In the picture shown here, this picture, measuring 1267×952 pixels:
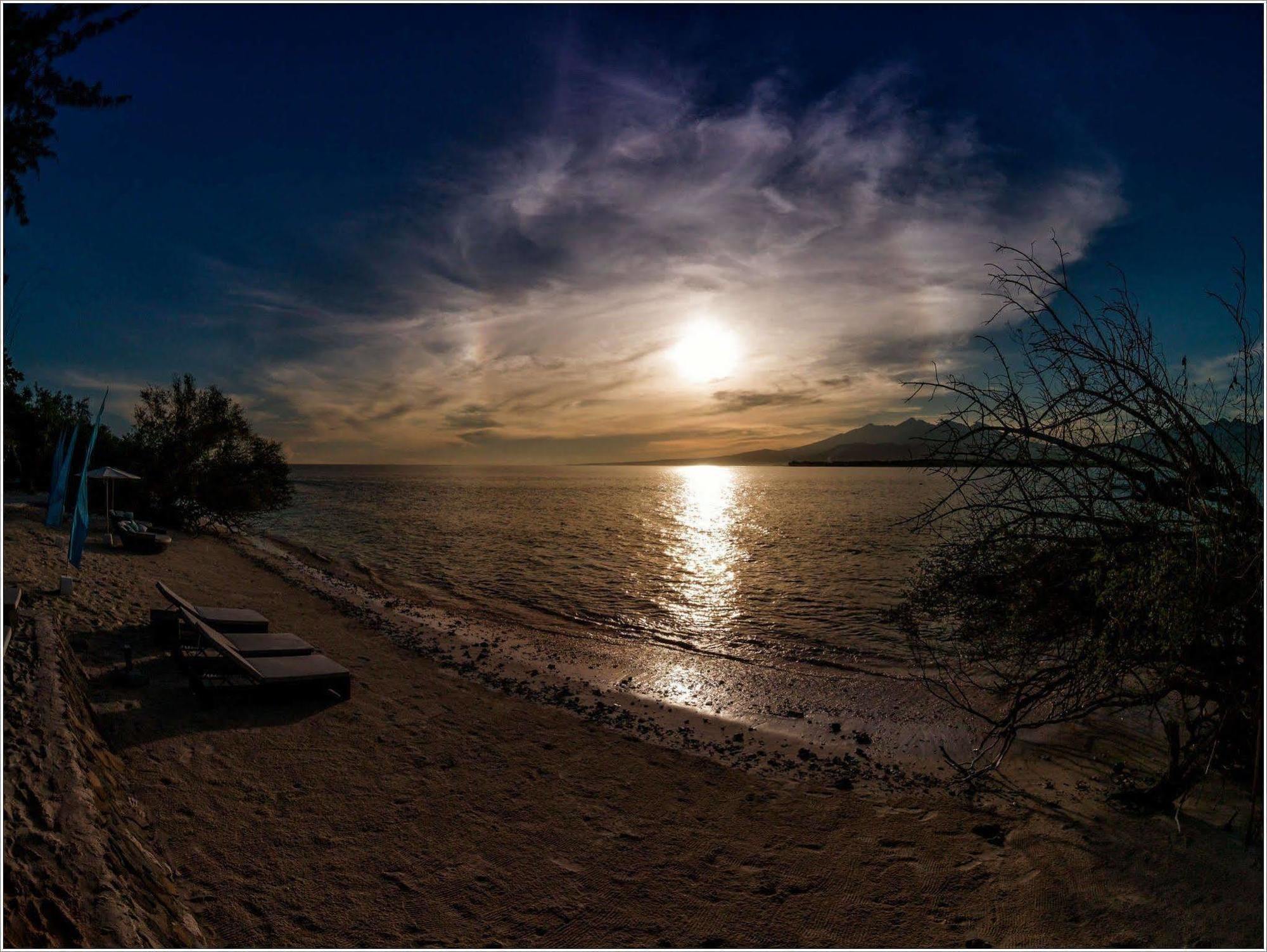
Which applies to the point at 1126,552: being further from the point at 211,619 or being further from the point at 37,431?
the point at 37,431

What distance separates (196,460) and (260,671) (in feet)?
91.7

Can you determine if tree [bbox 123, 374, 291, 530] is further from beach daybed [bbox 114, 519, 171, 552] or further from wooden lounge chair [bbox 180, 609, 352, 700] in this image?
wooden lounge chair [bbox 180, 609, 352, 700]

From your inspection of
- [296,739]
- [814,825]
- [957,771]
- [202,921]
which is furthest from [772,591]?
[202,921]

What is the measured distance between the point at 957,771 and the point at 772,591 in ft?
43.2

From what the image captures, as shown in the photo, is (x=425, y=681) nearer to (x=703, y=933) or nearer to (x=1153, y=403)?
(x=703, y=933)

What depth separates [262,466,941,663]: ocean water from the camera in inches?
650

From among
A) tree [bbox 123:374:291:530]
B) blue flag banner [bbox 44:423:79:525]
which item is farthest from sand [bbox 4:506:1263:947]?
tree [bbox 123:374:291:530]

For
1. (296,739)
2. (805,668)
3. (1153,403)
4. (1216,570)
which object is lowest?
(805,668)

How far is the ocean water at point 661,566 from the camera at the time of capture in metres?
16.5

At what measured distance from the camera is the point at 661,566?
2745cm

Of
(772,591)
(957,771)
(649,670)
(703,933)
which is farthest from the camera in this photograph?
(772,591)

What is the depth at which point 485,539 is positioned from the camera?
3512 cm

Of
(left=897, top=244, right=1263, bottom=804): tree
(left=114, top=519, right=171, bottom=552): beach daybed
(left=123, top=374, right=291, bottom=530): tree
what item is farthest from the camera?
(left=123, top=374, right=291, bottom=530): tree

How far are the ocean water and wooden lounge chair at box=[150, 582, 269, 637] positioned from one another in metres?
7.36
